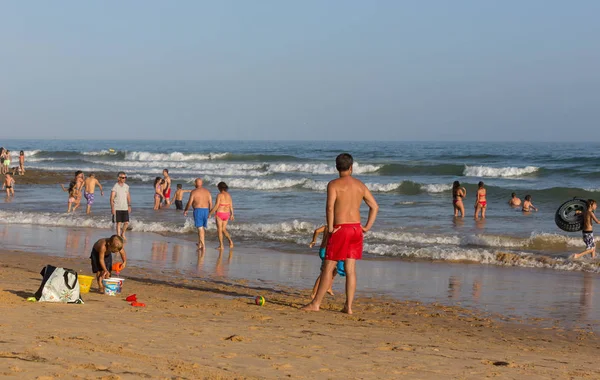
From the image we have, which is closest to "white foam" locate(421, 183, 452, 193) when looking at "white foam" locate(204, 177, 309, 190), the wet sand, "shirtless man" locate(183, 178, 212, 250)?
"white foam" locate(204, 177, 309, 190)

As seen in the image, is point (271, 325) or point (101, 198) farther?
point (101, 198)

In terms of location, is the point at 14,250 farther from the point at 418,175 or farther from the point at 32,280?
the point at 418,175

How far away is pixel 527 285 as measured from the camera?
11.6 meters

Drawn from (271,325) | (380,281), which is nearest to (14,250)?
(380,281)

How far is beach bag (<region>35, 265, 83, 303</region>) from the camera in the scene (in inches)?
311

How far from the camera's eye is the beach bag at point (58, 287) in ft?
25.9

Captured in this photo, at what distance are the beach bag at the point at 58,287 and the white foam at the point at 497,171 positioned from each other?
3694cm

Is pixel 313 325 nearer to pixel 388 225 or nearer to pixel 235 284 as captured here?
pixel 235 284

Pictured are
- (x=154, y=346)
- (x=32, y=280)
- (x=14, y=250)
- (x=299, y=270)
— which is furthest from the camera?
(x=14, y=250)

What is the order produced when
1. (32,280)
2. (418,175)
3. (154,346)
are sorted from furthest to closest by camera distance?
(418,175) → (32,280) → (154,346)

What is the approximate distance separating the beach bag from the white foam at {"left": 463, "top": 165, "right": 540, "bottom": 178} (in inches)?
1454

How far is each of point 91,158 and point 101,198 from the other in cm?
4027

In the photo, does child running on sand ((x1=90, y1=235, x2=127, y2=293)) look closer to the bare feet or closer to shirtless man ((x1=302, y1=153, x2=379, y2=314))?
the bare feet

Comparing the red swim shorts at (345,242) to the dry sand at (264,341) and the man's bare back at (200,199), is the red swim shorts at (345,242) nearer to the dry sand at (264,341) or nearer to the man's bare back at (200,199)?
the dry sand at (264,341)
